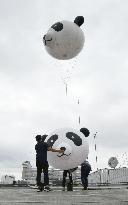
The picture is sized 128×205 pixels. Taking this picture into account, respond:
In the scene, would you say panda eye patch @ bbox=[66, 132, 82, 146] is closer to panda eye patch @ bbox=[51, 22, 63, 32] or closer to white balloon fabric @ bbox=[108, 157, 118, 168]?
panda eye patch @ bbox=[51, 22, 63, 32]

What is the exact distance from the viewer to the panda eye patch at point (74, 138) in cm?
1181

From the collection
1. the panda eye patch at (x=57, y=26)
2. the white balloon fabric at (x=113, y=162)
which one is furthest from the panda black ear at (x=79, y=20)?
the white balloon fabric at (x=113, y=162)

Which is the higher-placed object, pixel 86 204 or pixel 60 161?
pixel 60 161

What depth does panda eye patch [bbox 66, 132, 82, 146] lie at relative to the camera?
1181 centimetres

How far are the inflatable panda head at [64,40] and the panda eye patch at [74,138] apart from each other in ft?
8.21

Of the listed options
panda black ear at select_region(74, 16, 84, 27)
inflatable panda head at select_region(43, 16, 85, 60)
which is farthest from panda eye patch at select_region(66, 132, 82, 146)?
panda black ear at select_region(74, 16, 84, 27)

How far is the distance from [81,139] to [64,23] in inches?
150

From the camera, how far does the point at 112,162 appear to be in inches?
1196

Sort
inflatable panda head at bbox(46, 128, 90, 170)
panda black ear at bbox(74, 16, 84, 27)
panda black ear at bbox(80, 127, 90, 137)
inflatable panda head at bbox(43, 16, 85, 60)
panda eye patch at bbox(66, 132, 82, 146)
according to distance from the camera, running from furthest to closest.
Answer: panda black ear at bbox(80, 127, 90, 137) < panda black ear at bbox(74, 16, 84, 27) < inflatable panda head at bbox(43, 16, 85, 60) < panda eye patch at bbox(66, 132, 82, 146) < inflatable panda head at bbox(46, 128, 90, 170)

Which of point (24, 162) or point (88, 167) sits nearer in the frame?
point (88, 167)

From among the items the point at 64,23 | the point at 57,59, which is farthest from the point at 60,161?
the point at 64,23

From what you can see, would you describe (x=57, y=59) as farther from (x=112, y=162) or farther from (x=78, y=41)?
(x=112, y=162)

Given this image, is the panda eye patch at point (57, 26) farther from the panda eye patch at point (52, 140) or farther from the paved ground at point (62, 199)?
the paved ground at point (62, 199)

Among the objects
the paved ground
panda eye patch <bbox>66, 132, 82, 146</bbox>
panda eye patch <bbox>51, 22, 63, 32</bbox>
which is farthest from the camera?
panda eye patch <bbox>51, 22, 63, 32</bbox>
